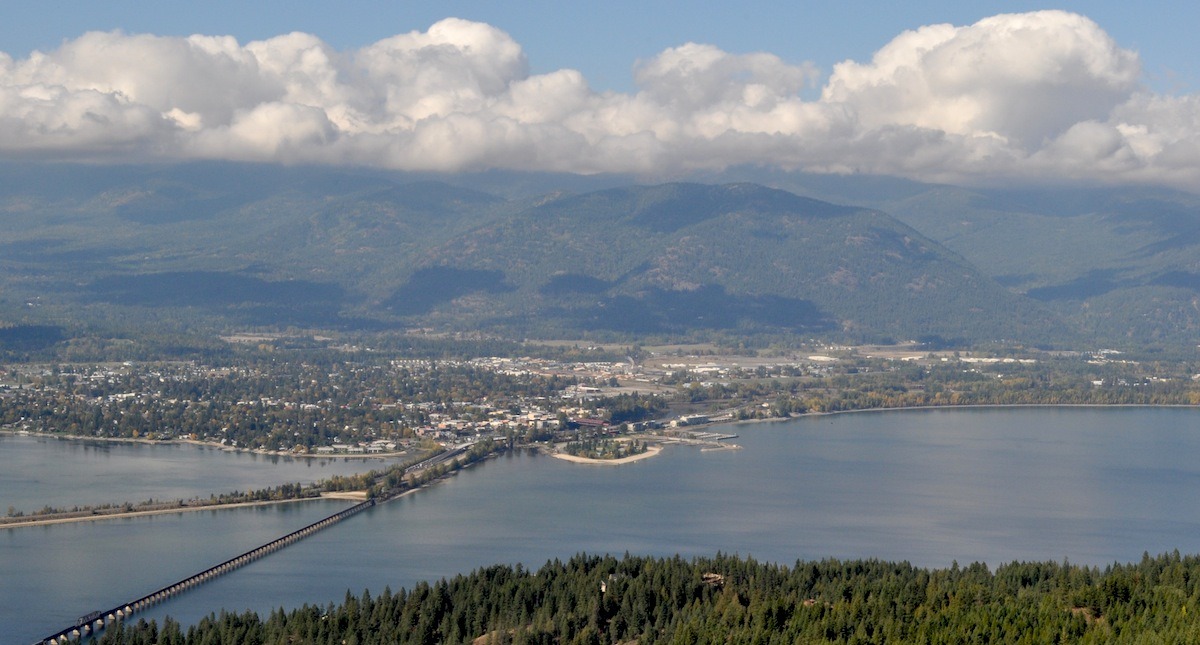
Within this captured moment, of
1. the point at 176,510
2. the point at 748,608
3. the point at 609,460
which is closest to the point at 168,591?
the point at 176,510

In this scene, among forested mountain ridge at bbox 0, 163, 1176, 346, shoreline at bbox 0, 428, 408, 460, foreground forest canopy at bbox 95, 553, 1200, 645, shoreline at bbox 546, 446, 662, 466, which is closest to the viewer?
foreground forest canopy at bbox 95, 553, 1200, 645

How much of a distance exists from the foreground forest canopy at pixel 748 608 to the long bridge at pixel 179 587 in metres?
1.34

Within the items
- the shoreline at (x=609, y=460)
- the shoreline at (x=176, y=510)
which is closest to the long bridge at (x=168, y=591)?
the shoreline at (x=176, y=510)

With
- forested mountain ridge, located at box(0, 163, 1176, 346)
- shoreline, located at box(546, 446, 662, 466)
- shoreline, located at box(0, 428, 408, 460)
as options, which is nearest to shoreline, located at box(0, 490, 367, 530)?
shoreline, located at box(0, 428, 408, 460)

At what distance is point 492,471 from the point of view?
6444 cm

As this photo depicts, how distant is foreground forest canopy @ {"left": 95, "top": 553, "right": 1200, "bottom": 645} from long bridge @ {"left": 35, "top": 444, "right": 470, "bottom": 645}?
A: 134cm

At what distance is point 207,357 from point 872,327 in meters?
61.8

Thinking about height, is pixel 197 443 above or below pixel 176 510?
above

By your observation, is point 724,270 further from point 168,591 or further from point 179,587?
point 168,591

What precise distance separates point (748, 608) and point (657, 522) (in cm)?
1801

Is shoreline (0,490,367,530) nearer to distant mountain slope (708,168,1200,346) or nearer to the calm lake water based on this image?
the calm lake water

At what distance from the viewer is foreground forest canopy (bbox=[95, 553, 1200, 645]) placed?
1162 inches

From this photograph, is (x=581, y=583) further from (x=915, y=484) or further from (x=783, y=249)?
(x=783, y=249)

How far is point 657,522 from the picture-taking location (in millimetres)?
50281
